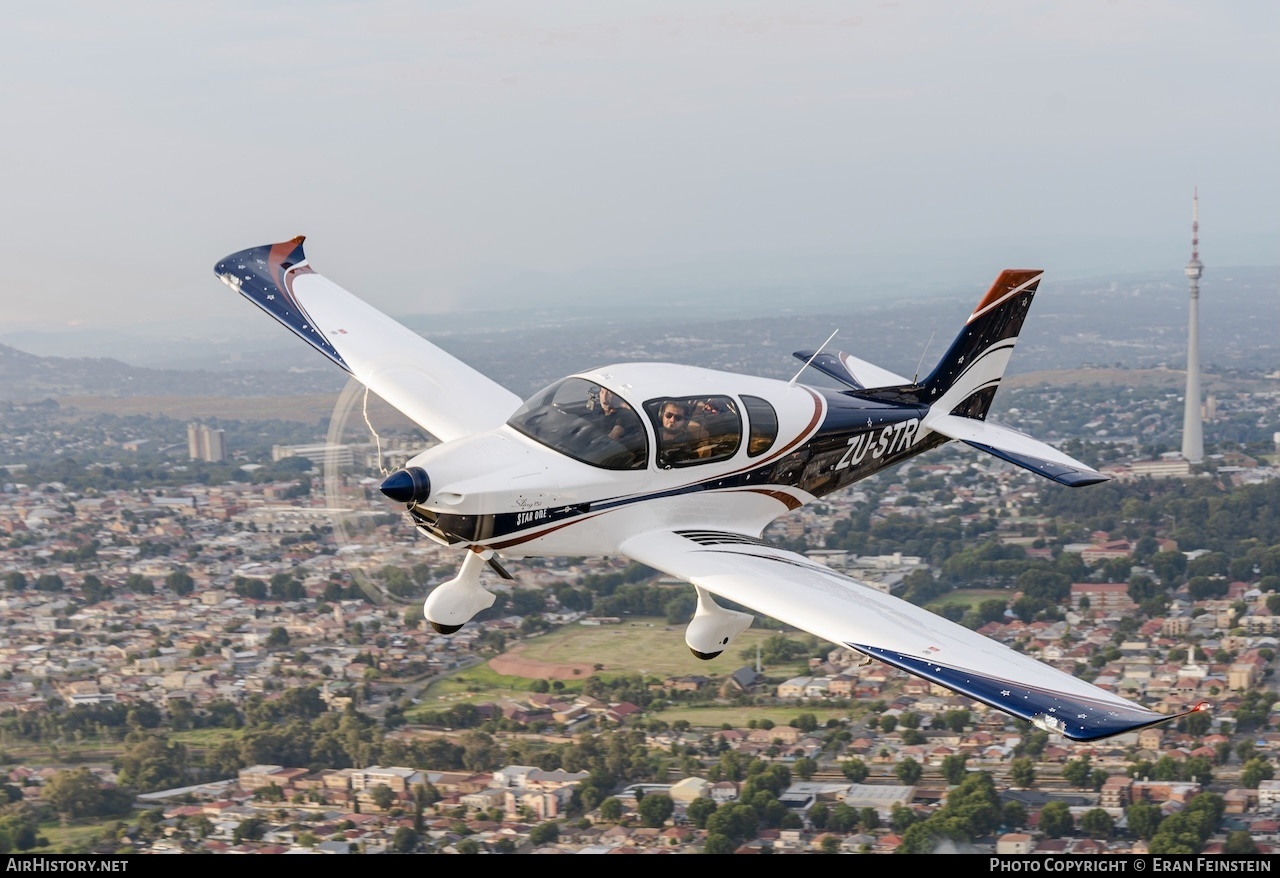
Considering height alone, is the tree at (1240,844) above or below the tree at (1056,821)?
below

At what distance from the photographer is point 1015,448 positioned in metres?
23.6

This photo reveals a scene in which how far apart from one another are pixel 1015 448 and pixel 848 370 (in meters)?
3.42

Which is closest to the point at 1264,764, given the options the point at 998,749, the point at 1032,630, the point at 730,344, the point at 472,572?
the point at 998,749

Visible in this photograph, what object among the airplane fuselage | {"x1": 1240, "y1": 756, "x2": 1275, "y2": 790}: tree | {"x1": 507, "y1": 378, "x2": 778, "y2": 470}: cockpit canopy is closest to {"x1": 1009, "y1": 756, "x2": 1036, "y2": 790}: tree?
{"x1": 1240, "y1": 756, "x2": 1275, "y2": 790}: tree

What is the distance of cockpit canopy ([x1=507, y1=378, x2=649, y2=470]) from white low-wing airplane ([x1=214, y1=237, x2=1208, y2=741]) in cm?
2

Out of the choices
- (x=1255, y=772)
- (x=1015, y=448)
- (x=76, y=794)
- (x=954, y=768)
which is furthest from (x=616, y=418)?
(x=1255, y=772)

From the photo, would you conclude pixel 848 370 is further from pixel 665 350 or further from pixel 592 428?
pixel 665 350

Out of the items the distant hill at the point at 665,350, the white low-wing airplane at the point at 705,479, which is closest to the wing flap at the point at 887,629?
the white low-wing airplane at the point at 705,479

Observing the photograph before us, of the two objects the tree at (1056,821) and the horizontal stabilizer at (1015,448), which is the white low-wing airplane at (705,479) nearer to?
the horizontal stabilizer at (1015,448)

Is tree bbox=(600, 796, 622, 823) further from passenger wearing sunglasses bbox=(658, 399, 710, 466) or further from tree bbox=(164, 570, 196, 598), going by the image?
tree bbox=(164, 570, 196, 598)

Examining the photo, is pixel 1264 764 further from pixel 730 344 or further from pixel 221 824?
pixel 730 344

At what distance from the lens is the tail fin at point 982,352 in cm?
2419

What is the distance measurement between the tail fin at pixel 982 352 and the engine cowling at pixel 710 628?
6442mm

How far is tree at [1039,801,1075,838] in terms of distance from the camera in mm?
37375
